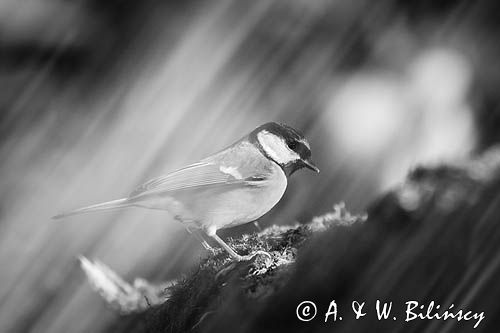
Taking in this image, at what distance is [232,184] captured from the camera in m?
1.26

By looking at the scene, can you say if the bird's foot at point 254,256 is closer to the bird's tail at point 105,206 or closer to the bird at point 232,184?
the bird at point 232,184

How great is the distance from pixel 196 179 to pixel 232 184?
97 millimetres

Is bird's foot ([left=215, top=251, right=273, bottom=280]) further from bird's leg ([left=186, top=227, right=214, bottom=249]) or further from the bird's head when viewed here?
the bird's head

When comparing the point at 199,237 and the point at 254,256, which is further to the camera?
the point at 199,237

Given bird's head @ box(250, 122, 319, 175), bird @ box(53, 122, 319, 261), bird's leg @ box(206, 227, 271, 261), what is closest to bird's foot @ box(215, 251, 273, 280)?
bird's leg @ box(206, 227, 271, 261)

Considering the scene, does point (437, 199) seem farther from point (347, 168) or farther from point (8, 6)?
point (8, 6)

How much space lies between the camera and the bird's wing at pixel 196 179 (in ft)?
4.14

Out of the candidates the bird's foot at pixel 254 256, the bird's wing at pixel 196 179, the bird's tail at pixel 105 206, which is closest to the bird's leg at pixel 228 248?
the bird's foot at pixel 254 256

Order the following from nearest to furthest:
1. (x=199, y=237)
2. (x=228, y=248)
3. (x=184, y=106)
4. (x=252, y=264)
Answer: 1. (x=252, y=264)
2. (x=228, y=248)
3. (x=199, y=237)
4. (x=184, y=106)

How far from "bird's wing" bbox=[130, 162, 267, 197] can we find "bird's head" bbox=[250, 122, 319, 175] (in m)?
0.07

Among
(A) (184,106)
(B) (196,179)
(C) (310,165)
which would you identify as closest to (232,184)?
(B) (196,179)

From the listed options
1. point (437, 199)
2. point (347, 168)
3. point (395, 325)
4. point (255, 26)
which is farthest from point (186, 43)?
point (395, 325)

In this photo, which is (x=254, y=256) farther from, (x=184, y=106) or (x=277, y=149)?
(x=184, y=106)

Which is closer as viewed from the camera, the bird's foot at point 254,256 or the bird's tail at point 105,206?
the bird's foot at point 254,256
